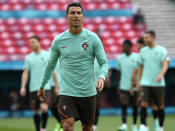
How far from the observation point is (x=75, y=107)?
7.29 meters

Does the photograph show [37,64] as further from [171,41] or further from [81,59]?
[171,41]

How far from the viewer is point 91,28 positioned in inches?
989

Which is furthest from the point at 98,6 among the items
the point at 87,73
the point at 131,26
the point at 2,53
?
the point at 87,73

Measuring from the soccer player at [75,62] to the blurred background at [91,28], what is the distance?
1388 cm

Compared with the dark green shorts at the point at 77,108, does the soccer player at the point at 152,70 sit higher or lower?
lower

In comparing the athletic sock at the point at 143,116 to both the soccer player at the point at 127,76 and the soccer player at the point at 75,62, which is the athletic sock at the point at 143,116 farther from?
the soccer player at the point at 75,62

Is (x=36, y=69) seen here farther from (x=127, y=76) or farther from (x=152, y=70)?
(x=127, y=76)

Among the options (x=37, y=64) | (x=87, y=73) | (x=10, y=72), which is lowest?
(x=10, y=72)

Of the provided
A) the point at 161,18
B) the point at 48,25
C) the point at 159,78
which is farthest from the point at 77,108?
the point at 161,18

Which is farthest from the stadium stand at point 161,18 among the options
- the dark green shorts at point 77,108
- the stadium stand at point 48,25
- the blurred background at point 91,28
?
the dark green shorts at point 77,108

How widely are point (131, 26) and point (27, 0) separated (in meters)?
5.60

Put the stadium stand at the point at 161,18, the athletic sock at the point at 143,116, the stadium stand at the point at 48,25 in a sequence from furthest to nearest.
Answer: the stadium stand at the point at 161,18 → the stadium stand at the point at 48,25 → the athletic sock at the point at 143,116

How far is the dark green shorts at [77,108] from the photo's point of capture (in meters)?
7.21

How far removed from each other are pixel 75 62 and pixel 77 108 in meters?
0.69
